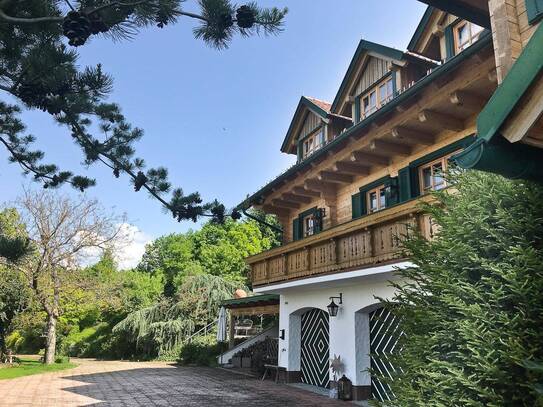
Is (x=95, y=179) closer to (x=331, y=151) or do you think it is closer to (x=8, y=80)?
(x=8, y=80)

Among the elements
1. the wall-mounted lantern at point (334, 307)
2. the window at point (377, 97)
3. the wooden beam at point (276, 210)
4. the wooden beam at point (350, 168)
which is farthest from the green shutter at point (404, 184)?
the wooden beam at point (276, 210)

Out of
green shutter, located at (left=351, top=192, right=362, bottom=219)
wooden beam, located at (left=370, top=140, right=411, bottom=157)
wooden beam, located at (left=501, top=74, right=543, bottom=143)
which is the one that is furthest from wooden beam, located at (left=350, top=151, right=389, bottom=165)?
wooden beam, located at (left=501, top=74, right=543, bottom=143)

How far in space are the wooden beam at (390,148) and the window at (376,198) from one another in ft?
3.86

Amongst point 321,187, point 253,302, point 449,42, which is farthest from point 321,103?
point 253,302

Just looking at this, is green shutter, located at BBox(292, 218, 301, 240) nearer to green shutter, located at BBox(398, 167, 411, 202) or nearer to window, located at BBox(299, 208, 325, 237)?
window, located at BBox(299, 208, 325, 237)

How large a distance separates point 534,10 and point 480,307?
2360 millimetres

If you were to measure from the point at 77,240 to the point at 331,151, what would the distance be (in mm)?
15086

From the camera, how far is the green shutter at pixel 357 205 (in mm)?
12253

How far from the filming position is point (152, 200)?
4574 millimetres

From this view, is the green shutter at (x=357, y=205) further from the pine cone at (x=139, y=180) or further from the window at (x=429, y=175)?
the pine cone at (x=139, y=180)

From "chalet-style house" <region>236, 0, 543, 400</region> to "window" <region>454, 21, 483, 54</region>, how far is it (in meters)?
0.03

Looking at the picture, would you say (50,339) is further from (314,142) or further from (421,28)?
(421,28)

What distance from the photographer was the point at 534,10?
3393 millimetres

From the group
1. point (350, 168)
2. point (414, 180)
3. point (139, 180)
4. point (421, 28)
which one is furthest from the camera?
point (350, 168)
